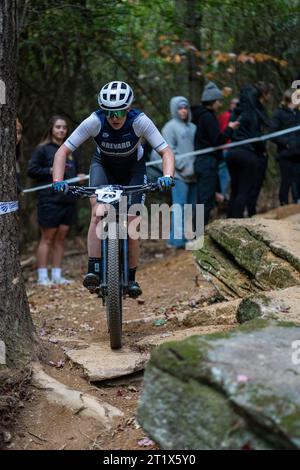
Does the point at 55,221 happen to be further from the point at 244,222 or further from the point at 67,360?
the point at 67,360

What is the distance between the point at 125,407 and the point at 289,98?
5750mm

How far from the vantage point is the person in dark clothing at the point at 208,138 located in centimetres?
898

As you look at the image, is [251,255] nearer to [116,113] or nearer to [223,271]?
[223,271]

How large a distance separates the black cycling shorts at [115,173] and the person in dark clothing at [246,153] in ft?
10.3

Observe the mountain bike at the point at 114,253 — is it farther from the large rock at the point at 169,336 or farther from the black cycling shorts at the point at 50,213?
the black cycling shorts at the point at 50,213

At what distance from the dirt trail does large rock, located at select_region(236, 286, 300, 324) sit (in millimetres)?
873

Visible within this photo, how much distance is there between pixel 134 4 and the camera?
385 inches

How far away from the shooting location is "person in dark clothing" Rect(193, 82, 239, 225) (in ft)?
29.5

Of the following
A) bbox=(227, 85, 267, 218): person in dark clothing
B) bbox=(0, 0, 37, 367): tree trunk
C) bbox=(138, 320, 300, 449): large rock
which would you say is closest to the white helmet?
bbox=(0, 0, 37, 367): tree trunk

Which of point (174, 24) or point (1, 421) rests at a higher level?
point (174, 24)

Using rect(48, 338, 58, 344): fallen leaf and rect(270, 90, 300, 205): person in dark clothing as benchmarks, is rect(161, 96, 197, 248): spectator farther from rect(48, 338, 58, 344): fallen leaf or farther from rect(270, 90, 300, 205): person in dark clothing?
rect(48, 338, 58, 344): fallen leaf

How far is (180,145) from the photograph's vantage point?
9.37 metres

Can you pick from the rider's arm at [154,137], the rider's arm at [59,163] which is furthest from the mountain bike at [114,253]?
the rider's arm at [154,137]

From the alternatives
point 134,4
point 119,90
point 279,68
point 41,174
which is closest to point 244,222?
point 119,90
